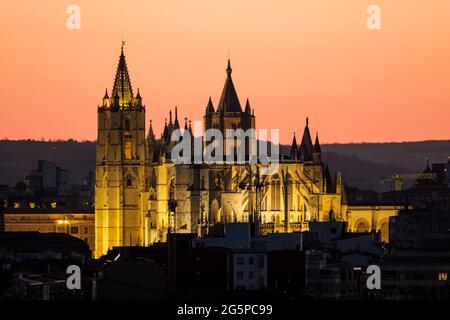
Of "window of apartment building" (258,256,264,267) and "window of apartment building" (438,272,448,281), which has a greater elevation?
"window of apartment building" (258,256,264,267)

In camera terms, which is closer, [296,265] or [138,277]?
[138,277]

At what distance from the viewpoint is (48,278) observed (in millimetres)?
135750

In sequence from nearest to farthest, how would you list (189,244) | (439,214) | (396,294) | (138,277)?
(138,277) → (396,294) → (189,244) → (439,214)

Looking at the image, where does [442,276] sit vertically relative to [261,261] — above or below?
below

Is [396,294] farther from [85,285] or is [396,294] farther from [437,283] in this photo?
[85,285]

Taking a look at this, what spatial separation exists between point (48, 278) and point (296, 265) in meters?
11.9

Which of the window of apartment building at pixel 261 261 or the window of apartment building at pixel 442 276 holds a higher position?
the window of apartment building at pixel 261 261

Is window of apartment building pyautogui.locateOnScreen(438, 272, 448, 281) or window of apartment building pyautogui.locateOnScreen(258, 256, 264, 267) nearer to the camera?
→ window of apartment building pyautogui.locateOnScreen(438, 272, 448, 281)

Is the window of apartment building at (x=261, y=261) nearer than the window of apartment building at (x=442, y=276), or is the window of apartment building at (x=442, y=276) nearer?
the window of apartment building at (x=442, y=276)

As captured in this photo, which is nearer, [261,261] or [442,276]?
[442,276]
